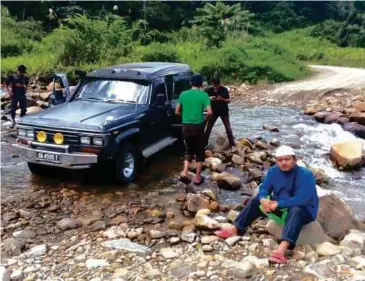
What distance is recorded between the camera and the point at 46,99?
16.6 meters

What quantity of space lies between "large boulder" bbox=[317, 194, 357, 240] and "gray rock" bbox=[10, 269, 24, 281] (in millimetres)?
3604

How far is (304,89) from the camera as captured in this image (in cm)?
2102

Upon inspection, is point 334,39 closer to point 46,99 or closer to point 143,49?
point 143,49

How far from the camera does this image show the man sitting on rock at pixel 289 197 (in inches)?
217

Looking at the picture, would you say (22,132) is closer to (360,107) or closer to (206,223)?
(206,223)

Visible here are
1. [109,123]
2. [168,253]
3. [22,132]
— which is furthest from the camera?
[22,132]

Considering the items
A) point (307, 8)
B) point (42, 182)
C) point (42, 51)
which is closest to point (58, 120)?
point (42, 182)

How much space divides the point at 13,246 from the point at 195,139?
11.8ft

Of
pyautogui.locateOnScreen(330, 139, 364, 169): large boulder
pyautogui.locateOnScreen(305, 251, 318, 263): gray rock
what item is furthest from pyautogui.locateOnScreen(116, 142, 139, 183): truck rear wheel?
pyautogui.locateOnScreen(330, 139, 364, 169): large boulder

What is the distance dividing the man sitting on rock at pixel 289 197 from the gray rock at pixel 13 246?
9.25ft

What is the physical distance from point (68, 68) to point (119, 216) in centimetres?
1531

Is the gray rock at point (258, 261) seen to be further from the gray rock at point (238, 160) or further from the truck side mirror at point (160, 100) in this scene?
the gray rock at point (238, 160)

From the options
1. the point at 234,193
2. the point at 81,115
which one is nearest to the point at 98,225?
the point at 81,115

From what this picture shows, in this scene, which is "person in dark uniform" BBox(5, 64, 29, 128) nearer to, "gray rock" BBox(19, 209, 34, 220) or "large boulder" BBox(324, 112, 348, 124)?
"gray rock" BBox(19, 209, 34, 220)
